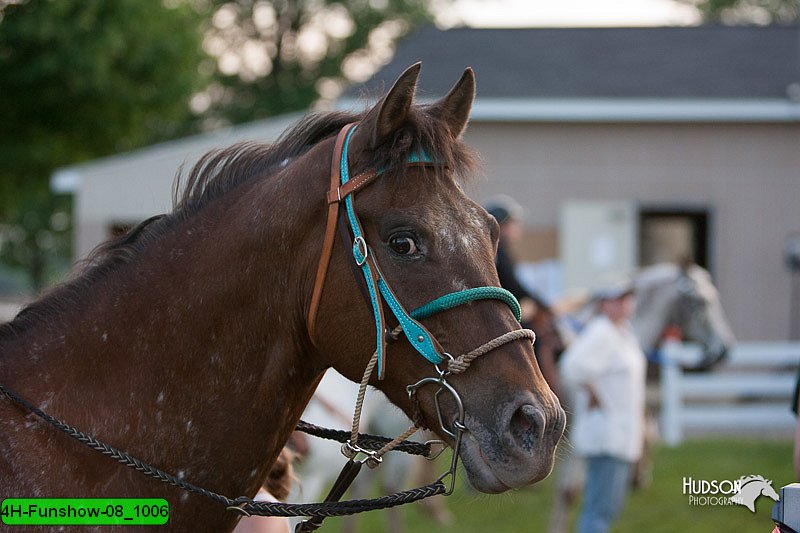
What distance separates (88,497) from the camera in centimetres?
233

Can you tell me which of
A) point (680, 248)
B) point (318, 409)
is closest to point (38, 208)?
point (680, 248)

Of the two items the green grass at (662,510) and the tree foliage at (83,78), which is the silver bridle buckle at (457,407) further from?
the tree foliage at (83,78)

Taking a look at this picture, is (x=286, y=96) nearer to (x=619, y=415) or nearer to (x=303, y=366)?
(x=619, y=415)

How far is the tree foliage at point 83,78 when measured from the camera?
14320mm

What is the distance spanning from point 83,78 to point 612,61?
31.0ft

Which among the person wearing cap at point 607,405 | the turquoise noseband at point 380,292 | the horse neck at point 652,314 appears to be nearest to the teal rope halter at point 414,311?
the turquoise noseband at point 380,292

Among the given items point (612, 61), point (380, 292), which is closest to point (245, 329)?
point (380, 292)

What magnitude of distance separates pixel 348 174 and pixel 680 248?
19.1 metres

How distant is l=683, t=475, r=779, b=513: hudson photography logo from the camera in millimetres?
2938

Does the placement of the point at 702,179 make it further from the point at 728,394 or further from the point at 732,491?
the point at 732,491

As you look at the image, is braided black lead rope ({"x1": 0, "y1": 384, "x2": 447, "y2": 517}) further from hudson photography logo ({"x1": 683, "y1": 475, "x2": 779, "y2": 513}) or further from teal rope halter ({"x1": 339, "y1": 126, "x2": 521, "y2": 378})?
hudson photography logo ({"x1": 683, "y1": 475, "x2": 779, "y2": 513})

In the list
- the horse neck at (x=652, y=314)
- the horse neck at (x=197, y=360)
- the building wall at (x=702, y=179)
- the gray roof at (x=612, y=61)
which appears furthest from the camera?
the gray roof at (x=612, y=61)

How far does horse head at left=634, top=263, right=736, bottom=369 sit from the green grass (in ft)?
4.33

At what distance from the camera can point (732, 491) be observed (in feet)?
10.7
